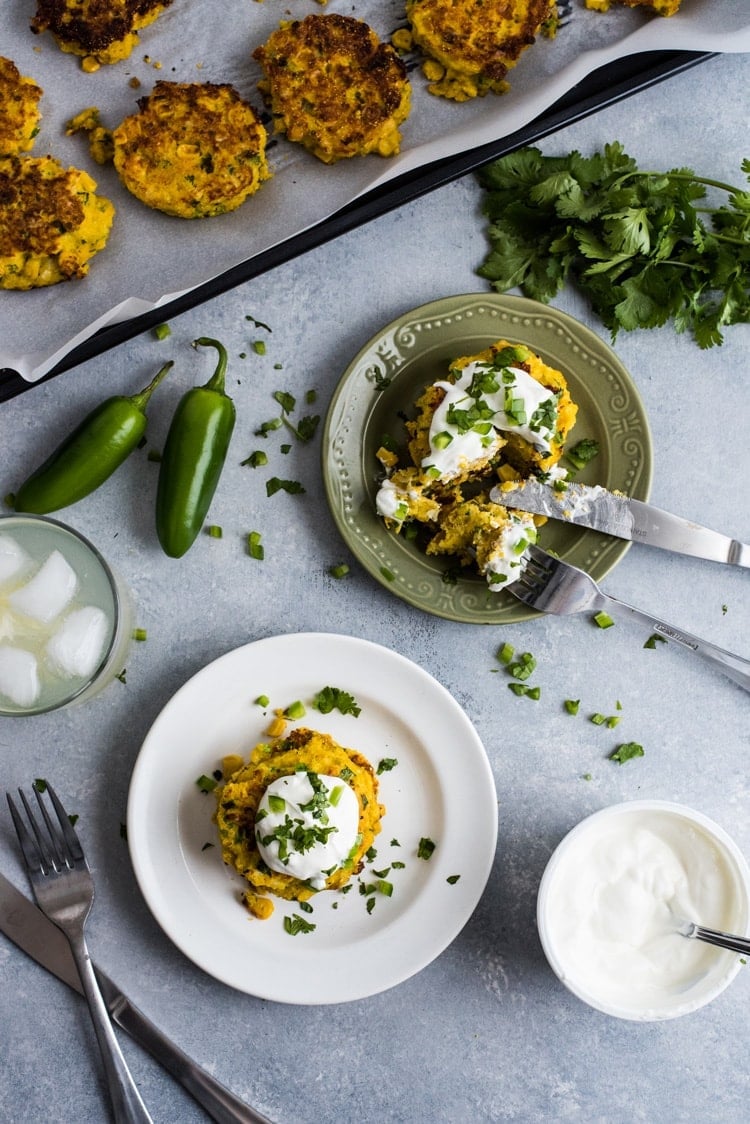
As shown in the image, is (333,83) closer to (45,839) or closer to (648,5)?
(648,5)

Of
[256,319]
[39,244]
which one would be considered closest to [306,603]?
[256,319]

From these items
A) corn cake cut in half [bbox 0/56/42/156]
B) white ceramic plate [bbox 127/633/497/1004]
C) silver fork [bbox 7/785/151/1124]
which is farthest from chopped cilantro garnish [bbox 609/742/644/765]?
corn cake cut in half [bbox 0/56/42/156]

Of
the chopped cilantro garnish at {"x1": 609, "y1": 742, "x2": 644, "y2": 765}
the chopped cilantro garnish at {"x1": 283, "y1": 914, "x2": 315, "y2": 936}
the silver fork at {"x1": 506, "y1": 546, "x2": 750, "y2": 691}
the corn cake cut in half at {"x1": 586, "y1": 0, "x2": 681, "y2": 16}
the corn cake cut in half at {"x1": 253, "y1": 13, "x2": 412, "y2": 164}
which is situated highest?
the corn cake cut in half at {"x1": 586, "y1": 0, "x2": 681, "y2": 16}

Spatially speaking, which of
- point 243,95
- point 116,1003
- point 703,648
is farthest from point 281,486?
point 116,1003

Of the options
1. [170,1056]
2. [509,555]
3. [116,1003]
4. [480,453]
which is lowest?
[170,1056]

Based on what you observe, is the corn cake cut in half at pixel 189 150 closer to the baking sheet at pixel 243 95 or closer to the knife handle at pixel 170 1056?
the baking sheet at pixel 243 95

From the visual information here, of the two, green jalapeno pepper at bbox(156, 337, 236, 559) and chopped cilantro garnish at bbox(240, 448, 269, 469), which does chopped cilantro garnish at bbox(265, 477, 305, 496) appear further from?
green jalapeno pepper at bbox(156, 337, 236, 559)
